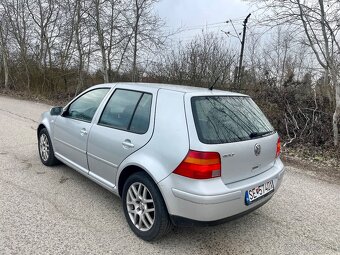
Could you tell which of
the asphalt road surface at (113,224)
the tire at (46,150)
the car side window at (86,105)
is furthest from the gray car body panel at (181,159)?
the tire at (46,150)

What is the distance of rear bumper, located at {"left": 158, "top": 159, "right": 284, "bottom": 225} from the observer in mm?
2461

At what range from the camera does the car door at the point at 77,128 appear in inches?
146

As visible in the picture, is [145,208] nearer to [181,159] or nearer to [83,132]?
[181,159]

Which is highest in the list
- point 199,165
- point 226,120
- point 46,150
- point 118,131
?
point 226,120

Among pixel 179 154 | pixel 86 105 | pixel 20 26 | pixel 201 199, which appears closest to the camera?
pixel 201 199

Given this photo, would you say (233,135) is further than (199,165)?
Yes

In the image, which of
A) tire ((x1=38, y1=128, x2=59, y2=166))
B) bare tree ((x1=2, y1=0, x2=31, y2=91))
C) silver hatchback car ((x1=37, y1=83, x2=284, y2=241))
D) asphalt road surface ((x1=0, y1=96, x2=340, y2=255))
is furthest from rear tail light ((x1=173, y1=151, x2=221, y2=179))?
bare tree ((x1=2, y1=0, x2=31, y2=91))

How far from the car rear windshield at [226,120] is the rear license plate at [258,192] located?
1.64 feet

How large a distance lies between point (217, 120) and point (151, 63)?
1238cm

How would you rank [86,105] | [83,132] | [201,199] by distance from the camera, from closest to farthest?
[201,199] < [83,132] < [86,105]

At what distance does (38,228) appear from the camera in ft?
9.68

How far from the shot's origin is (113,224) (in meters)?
3.12

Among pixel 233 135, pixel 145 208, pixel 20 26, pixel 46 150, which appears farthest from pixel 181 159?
pixel 20 26

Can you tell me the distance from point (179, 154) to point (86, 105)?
6.28 feet
